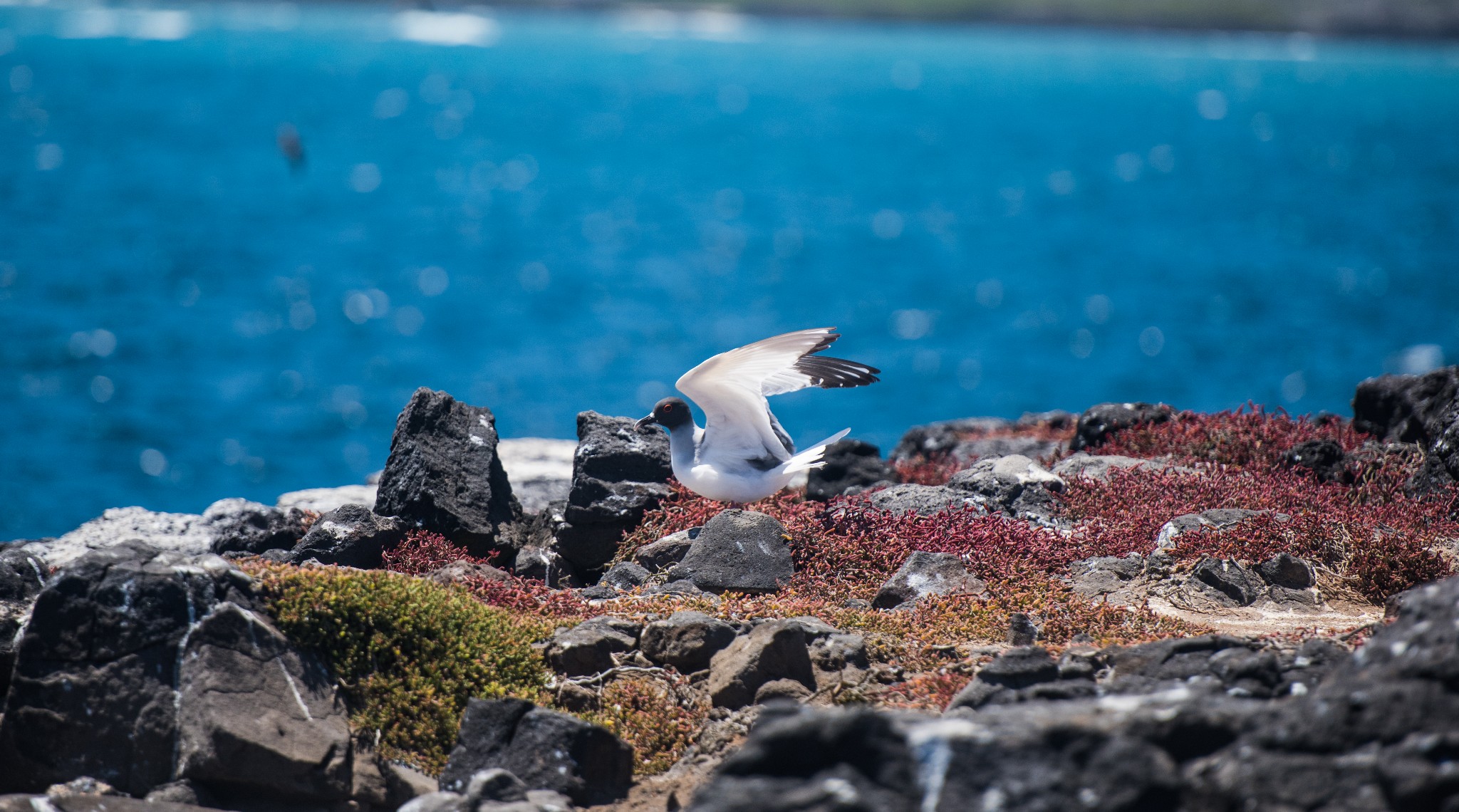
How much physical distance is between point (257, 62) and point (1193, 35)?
12106 cm

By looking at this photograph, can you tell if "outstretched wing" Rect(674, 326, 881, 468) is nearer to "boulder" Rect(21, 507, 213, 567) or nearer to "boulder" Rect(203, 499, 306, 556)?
"boulder" Rect(203, 499, 306, 556)

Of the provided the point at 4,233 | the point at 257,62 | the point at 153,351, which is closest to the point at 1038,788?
the point at 153,351

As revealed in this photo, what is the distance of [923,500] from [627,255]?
191 feet

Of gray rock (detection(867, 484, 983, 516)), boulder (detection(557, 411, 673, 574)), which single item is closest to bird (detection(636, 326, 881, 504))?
boulder (detection(557, 411, 673, 574))

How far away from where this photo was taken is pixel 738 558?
389 inches

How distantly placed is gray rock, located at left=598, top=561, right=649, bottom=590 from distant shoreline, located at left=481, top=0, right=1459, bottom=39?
154 m

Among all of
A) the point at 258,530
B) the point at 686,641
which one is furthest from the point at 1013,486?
the point at 258,530

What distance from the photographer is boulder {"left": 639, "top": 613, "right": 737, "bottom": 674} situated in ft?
27.0

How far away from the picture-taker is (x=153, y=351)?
1695 inches

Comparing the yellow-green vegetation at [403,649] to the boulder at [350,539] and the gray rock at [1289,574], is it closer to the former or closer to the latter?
the boulder at [350,539]

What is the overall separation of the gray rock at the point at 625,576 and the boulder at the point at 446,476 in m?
1.24

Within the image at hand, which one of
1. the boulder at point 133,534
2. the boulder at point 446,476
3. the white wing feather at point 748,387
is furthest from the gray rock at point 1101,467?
the boulder at point 133,534

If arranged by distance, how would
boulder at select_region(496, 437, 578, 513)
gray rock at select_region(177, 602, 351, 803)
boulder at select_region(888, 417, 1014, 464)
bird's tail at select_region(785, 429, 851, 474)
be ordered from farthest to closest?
boulder at select_region(888, 417, 1014, 464), boulder at select_region(496, 437, 578, 513), bird's tail at select_region(785, 429, 851, 474), gray rock at select_region(177, 602, 351, 803)

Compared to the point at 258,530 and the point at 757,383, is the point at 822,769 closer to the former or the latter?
the point at 757,383
